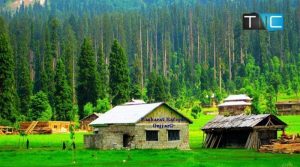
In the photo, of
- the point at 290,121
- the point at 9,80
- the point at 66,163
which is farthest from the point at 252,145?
the point at 9,80

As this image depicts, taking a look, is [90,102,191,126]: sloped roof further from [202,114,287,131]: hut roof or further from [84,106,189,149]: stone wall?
[202,114,287,131]: hut roof

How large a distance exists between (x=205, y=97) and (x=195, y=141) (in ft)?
199

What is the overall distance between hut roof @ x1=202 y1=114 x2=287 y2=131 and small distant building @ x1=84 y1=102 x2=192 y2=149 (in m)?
5.05

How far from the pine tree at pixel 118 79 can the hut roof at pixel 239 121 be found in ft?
144

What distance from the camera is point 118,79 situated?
118 meters

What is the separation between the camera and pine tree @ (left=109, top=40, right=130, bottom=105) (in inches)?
4594

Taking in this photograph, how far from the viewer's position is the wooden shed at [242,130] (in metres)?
67.2

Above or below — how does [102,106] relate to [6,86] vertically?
below

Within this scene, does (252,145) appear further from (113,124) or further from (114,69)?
(114,69)

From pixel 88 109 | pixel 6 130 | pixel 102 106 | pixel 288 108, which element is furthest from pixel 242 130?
pixel 288 108

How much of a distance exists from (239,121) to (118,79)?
51204mm

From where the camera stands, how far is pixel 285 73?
162125 mm

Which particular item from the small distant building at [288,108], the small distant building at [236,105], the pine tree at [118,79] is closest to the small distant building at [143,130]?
the small distant building at [236,105]

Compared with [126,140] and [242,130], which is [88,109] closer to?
[126,140]
